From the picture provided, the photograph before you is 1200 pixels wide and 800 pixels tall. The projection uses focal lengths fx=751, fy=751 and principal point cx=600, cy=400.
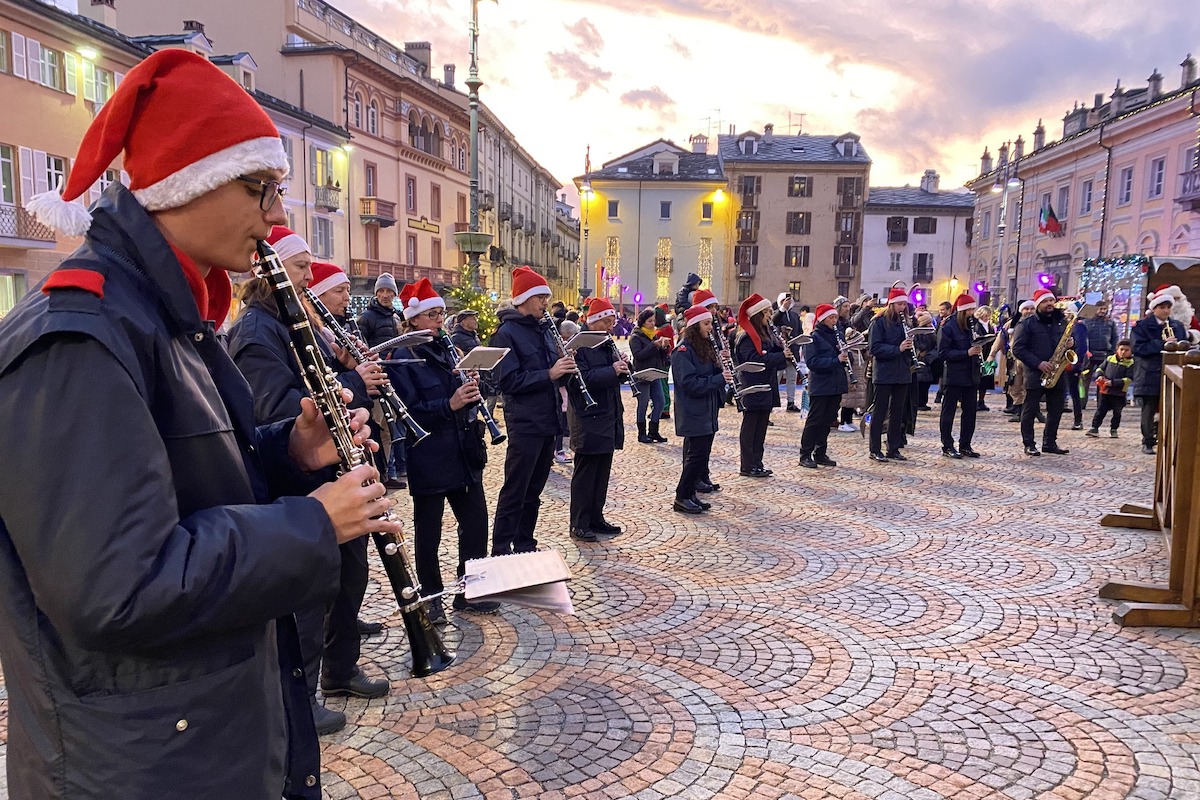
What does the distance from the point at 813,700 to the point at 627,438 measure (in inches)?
366

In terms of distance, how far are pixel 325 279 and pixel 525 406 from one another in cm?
184

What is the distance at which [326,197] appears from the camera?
3516 centimetres

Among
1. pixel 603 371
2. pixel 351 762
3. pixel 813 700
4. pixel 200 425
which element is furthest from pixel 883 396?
pixel 200 425

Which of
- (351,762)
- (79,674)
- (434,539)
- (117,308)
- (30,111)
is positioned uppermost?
(30,111)

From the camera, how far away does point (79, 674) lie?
4.63ft

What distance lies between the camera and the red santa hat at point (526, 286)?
6402mm

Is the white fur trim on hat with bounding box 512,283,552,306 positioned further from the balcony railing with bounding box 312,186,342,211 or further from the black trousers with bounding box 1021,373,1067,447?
the balcony railing with bounding box 312,186,342,211

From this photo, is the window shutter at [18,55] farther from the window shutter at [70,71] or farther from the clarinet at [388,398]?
the clarinet at [388,398]

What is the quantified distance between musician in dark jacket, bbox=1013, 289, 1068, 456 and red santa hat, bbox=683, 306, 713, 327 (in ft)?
19.3

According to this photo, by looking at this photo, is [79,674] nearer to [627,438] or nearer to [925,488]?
[925,488]

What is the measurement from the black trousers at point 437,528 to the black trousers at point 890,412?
7391mm

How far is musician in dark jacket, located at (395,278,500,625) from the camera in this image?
5145 millimetres

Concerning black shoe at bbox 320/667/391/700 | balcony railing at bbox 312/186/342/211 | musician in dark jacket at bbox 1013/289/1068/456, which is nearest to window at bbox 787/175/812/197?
balcony railing at bbox 312/186/342/211

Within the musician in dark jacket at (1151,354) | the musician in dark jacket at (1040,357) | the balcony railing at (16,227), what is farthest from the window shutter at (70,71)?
the musician in dark jacket at (1151,354)
